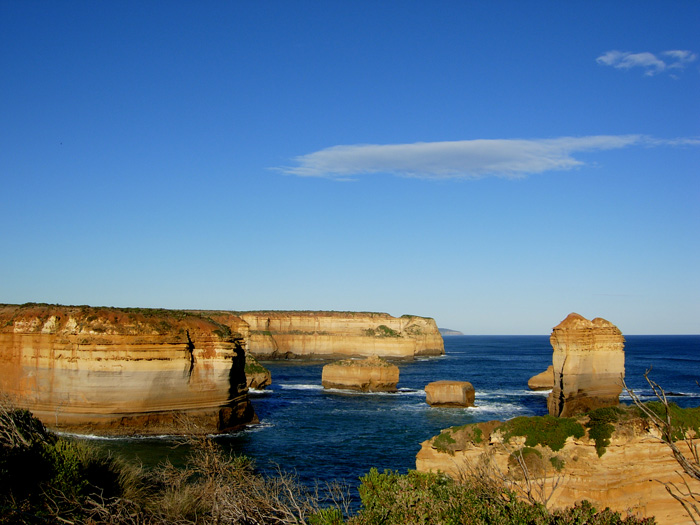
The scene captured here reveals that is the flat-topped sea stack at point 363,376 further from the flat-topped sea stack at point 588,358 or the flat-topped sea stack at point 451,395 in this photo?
the flat-topped sea stack at point 588,358

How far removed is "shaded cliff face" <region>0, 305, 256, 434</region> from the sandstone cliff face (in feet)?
68.8

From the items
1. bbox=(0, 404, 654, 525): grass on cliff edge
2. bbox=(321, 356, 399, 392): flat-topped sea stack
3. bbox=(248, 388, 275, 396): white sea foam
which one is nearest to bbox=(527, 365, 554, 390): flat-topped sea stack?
bbox=(321, 356, 399, 392): flat-topped sea stack

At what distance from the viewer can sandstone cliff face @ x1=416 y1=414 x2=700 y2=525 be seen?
57.4 ft

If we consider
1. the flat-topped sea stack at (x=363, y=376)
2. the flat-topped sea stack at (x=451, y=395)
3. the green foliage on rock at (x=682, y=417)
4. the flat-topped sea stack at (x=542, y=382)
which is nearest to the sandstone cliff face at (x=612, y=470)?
the green foliage on rock at (x=682, y=417)

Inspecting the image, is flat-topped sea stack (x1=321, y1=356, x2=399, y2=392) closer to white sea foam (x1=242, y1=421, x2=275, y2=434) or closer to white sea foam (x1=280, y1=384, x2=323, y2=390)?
white sea foam (x1=280, y1=384, x2=323, y2=390)

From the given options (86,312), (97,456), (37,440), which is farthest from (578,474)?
(86,312)

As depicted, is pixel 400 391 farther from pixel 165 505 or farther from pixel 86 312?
pixel 165 505

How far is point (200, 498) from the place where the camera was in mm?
14750

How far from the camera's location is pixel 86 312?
118 ft

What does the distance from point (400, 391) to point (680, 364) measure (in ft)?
244

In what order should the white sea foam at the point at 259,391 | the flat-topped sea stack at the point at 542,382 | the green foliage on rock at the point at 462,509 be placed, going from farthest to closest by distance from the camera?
the flat-topped sea stack at the point at 542,382 → the white sea foam at the point at 259,391 → the green foliage on rock at the point at 462,509

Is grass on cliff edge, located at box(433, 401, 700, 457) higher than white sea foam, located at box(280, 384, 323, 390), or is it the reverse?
grass on cliff edge, located at box(433, 401, 700, 457)

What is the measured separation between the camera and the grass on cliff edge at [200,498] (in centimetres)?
1098

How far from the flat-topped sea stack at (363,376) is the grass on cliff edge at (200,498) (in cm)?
4295
